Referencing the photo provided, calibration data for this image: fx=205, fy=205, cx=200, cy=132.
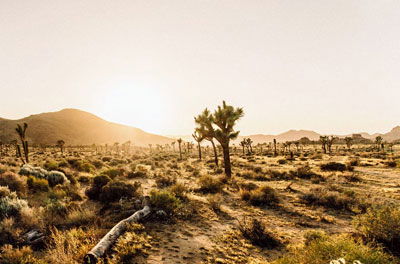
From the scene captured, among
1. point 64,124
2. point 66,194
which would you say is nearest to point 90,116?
point 64,124

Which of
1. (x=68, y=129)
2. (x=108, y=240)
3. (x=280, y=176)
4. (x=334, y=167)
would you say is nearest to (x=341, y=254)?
(x=108, y=240)

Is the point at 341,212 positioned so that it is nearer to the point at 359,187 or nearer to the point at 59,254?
the point at 359,187

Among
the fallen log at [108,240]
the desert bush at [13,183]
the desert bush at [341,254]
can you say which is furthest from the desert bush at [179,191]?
the desert bush at [13,183]

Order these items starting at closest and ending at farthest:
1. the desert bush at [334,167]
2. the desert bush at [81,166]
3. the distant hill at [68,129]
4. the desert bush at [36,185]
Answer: the desert bush at [36,185] < the desert bush at [81,166] < the desert bush at [334,167] < the distant hill at [68,129]

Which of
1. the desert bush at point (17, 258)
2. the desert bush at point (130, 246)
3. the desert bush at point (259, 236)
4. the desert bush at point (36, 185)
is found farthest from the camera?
the desert bush at point (36, 185)

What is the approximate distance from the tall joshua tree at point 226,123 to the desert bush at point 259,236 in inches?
482

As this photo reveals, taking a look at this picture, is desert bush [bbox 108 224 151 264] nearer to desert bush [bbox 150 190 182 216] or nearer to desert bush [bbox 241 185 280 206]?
desert bush [bbox 150 190 182 216]

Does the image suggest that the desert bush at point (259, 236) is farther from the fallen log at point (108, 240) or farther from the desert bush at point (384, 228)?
the fallen log at point (108, 240)

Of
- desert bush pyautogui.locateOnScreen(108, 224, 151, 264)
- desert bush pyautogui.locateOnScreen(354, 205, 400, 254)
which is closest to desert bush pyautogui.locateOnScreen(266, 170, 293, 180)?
desert bush pyautogui.locateOnScreen(354, 205, 400, 254)

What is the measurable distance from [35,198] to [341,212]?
51.7 feet

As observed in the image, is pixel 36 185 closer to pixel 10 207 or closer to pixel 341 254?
pixel 10 207

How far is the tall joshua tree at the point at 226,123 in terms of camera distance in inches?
776

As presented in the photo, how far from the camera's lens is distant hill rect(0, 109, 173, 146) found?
12044 centimetres

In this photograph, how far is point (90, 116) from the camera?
194m
